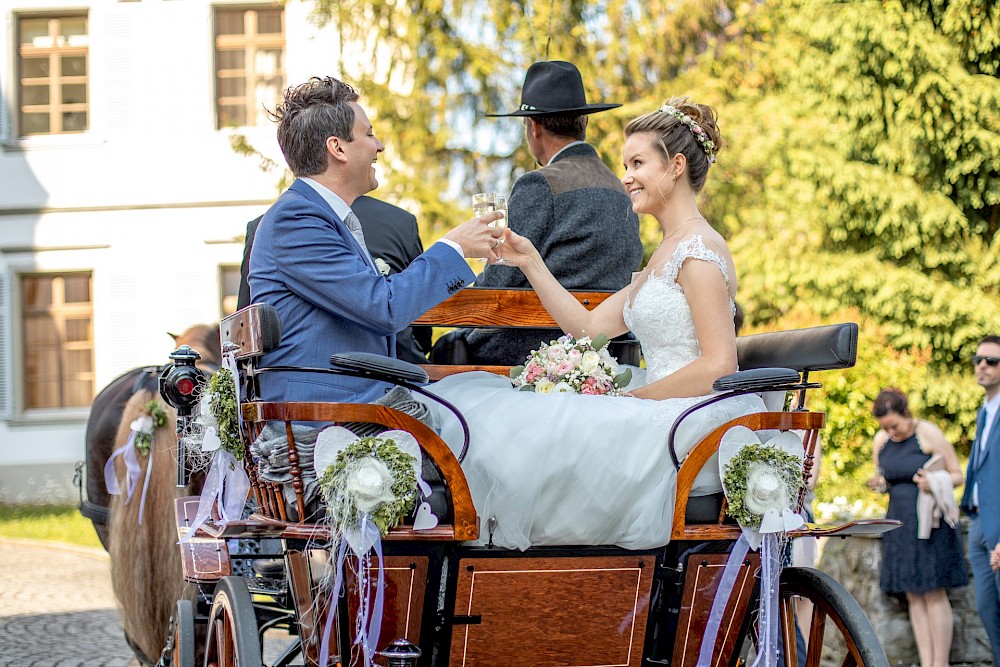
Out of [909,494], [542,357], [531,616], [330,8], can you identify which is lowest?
[909,494]

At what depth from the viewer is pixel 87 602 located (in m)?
9.10

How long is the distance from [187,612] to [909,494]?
13.3 ft

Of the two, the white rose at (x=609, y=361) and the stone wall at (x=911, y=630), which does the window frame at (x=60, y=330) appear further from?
the white rose at (x=609, y=361)

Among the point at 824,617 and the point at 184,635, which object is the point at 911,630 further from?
the point at 184,635

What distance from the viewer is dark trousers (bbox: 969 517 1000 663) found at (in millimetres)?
6152

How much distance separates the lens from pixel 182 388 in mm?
4230

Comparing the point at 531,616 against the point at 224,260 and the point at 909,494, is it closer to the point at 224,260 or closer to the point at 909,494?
the point at 909,494

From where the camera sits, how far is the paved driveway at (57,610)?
23.2ft

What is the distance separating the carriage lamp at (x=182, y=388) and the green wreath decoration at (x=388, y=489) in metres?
1.50

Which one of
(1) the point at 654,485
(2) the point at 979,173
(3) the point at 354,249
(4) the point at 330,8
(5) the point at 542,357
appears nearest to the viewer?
(1) the point at 654,485

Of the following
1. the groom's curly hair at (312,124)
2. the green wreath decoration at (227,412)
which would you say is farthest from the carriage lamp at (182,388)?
the groom's curly hair at (312,124)

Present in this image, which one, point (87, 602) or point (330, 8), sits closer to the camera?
point (87, 602)

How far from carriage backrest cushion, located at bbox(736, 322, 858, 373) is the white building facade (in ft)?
44.1

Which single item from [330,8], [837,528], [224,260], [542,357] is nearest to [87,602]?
[330,8]
